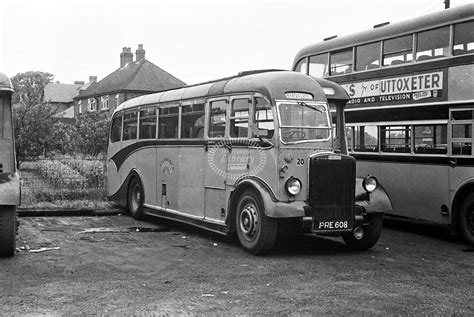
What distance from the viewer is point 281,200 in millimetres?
9719

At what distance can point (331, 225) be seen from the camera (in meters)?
9.90

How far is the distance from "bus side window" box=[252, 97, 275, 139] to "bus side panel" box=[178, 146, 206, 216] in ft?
6.01

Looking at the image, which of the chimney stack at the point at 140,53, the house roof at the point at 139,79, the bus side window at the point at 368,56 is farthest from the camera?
the chimney stack at the point at 140,53

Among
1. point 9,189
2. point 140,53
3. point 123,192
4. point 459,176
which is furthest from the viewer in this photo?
point 140,53

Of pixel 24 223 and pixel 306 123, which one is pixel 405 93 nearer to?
pixel 306 123

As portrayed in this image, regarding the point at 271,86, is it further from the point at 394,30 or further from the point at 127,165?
the point at 127,165

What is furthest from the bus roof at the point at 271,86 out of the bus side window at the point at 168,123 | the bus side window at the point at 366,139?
the bus side window at the point at 366,139

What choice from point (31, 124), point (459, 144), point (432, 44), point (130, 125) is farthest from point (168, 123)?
point (31, 124)

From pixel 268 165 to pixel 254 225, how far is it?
38.6 inches

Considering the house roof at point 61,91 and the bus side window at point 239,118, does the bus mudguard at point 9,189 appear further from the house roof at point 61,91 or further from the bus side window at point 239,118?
the house roof at point 61,91

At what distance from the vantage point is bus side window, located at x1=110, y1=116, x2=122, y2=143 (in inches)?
644

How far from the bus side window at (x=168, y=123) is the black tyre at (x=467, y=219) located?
574cm

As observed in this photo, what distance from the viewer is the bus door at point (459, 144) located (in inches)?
450

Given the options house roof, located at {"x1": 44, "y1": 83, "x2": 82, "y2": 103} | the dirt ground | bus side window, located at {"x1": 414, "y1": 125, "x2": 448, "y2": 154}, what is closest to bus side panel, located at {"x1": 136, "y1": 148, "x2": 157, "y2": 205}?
the dirt ground
